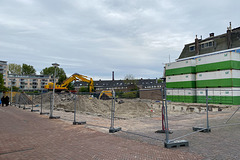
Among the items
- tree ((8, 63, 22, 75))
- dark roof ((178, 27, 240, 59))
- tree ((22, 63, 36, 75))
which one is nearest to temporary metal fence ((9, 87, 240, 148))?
dark roof ((178, 27, 240, 59))

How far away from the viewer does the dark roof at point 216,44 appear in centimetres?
3300

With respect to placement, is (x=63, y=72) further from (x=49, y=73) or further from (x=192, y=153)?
(x=192, y=153)

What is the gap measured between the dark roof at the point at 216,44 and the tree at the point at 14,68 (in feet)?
282

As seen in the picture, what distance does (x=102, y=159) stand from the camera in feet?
15.9

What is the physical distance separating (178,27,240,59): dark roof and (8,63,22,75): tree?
3390 inches

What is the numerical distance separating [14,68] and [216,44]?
312 feet

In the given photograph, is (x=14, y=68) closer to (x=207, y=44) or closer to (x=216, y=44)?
(x=207, y=44)

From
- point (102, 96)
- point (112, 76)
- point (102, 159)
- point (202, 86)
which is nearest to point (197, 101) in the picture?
point (202, 86)

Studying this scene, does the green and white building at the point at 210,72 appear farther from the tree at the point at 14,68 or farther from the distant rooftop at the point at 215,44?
the tree at the point at 14,68

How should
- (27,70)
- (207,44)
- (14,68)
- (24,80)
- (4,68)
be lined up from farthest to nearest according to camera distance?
(27,70)
(14,68)
(4,68)
(24,80)
(207,44)

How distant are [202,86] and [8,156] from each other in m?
28.6

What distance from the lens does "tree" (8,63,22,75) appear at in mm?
94250

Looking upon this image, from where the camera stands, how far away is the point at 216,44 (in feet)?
117

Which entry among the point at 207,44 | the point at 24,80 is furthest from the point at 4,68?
the point at 207,44
